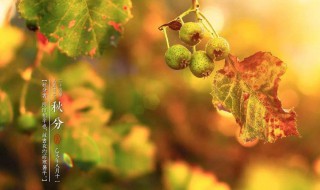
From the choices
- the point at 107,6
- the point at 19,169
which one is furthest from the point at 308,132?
the point at 107,6

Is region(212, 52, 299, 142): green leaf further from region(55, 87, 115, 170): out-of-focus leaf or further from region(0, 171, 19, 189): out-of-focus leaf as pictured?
region(0, 171, 19, 189): out-of-focus leaf

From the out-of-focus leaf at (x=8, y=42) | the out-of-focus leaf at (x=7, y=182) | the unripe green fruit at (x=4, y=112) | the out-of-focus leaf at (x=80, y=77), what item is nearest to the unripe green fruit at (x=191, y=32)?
the unripe green fruit at (x=4, y=112)

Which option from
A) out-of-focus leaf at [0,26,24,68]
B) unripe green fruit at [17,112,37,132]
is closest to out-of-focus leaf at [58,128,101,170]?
unripe green fruit at [17,112,37,132]

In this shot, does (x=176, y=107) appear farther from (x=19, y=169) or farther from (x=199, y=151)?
(x=19, y=169)

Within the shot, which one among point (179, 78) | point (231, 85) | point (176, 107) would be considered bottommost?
point (231, 85)

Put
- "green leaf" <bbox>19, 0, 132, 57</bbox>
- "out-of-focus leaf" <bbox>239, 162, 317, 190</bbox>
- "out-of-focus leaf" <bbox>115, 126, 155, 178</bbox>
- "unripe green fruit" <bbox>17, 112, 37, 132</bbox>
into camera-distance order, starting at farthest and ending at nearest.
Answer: "out-of-focus leaf" <bbox>115, 126, 155, 178</bbox> → "unripe green fruit" <bbox>17, 112, 37, 132</bbox> → "out-of-focus leaf" <bbox>239, 162, 317, 190</bbox> → "green leaf" <bbox>19, 0, 132, 57</bbox>

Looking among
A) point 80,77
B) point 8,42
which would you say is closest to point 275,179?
point 80,77
